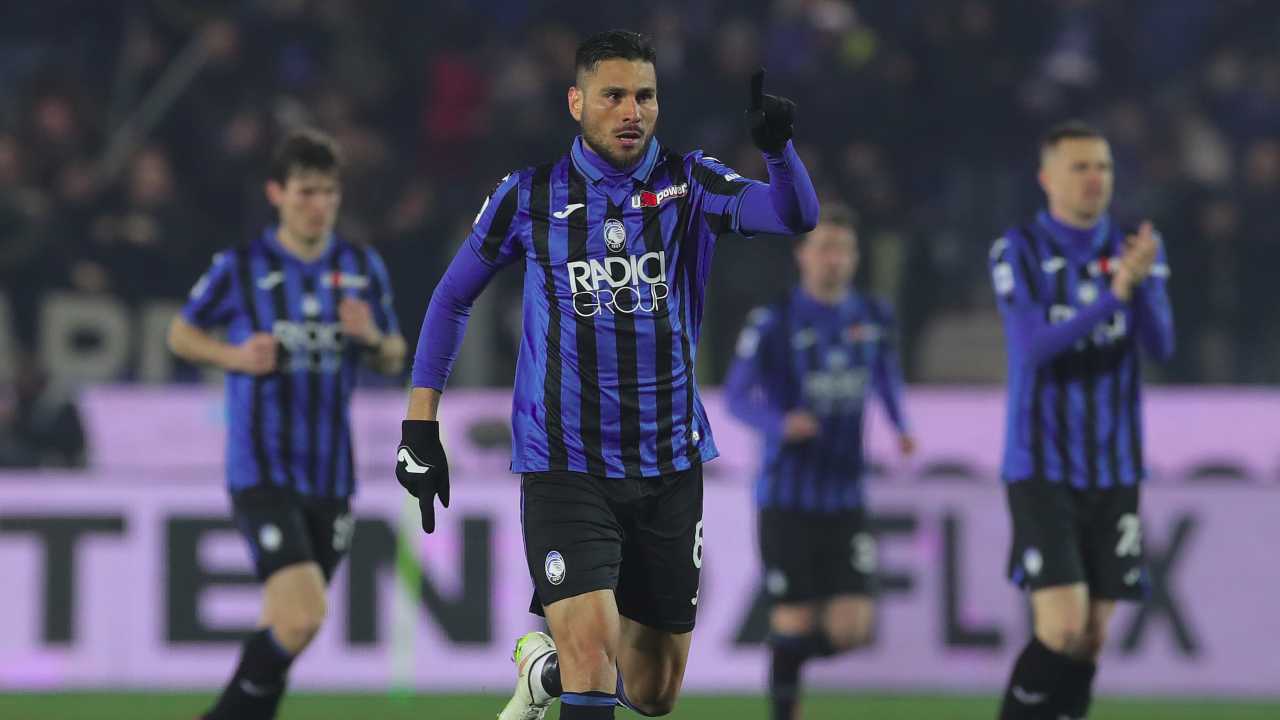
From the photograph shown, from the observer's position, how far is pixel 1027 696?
239 inches

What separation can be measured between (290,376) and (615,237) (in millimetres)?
2319

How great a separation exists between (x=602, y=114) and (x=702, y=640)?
189 inches

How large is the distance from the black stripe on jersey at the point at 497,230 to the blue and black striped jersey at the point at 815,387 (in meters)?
3.37

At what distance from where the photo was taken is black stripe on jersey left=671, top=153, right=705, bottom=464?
457 centimetres

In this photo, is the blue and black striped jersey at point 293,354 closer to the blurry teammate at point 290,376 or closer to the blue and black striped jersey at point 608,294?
the blurry teammate at point 290,376

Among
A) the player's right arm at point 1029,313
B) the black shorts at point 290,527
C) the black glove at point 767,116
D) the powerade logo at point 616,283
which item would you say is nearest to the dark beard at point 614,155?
the powerade logo at point 616,283

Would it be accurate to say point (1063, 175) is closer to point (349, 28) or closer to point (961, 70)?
point (961, 70)

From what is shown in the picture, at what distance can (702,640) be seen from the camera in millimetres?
8828

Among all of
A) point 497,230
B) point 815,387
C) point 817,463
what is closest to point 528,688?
point 497,230

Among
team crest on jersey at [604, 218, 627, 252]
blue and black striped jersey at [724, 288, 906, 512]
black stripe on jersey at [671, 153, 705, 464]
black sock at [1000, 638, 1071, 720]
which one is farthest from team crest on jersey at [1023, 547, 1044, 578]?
team crest on jersey at [604, 218, 627, 252]

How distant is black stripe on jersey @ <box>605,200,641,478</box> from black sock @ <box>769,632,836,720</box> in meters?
3.26

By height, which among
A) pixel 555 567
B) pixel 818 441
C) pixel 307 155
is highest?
pixel 307 155

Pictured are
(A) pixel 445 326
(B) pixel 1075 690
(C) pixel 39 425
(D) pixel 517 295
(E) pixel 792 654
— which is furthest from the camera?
(D) pixel 517 295

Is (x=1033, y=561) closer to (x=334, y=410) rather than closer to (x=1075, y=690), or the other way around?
(x=1075, y=690)
